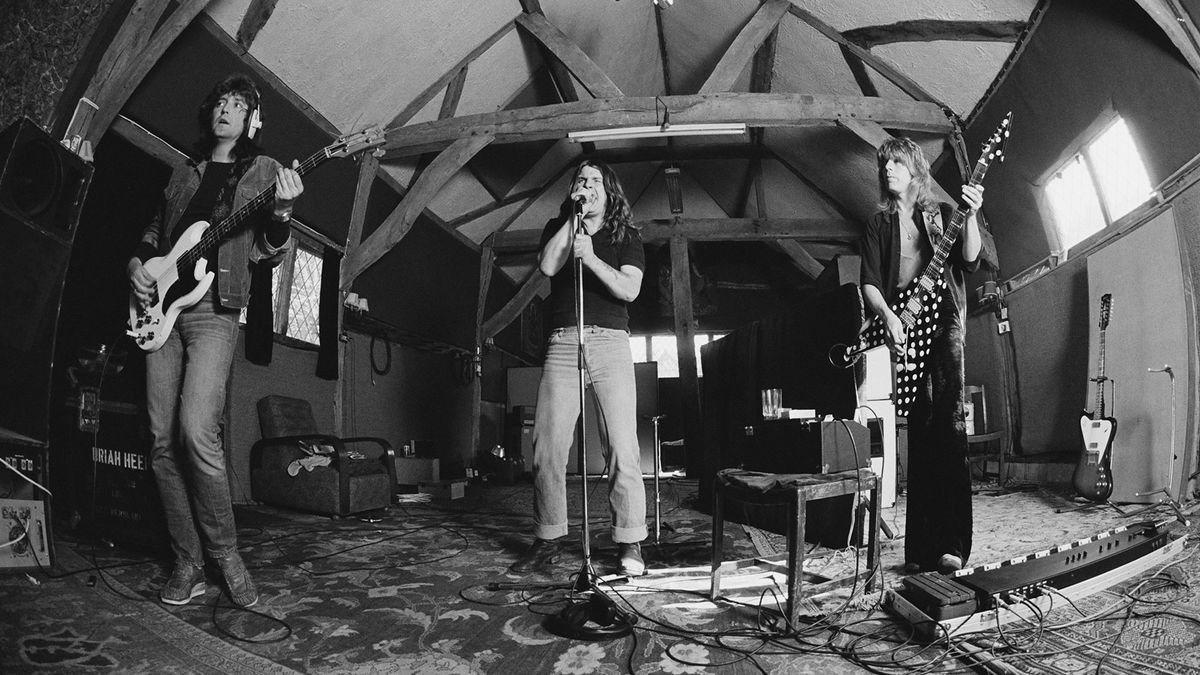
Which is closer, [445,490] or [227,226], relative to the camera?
[227,226]

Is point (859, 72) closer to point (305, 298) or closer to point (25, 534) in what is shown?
point (305, 298)

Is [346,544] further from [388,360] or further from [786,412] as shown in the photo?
[388,360]

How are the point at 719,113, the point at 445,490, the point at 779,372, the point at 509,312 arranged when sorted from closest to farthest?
1. the point at 779,372
2. the point at 719,113
3. the point at 445,490
4. the point at 509,312

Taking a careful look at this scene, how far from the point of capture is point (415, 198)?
5496mm

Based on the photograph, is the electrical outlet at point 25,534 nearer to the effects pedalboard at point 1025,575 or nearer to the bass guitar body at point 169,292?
the bass guitar body at point 169,292

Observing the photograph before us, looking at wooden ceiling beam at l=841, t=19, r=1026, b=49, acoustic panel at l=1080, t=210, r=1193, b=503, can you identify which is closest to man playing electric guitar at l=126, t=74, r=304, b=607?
acoustic panel at l=1080, t=210, r=1193, b=503

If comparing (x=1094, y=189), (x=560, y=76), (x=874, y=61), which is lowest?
(x=1094, y=189)

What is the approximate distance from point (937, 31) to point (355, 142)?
15.9 feet

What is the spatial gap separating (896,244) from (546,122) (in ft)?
12.4

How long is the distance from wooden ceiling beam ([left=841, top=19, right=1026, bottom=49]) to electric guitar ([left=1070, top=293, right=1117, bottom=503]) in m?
2.16

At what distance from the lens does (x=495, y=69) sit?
6.07 meters

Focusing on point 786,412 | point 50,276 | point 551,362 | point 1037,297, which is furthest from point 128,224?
point 1037,297

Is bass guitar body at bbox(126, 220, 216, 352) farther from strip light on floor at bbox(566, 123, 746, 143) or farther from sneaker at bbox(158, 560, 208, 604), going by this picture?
strip light on floor at bbox(566, 123, 746, 143)

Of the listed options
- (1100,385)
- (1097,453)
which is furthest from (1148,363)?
(1097,453)
